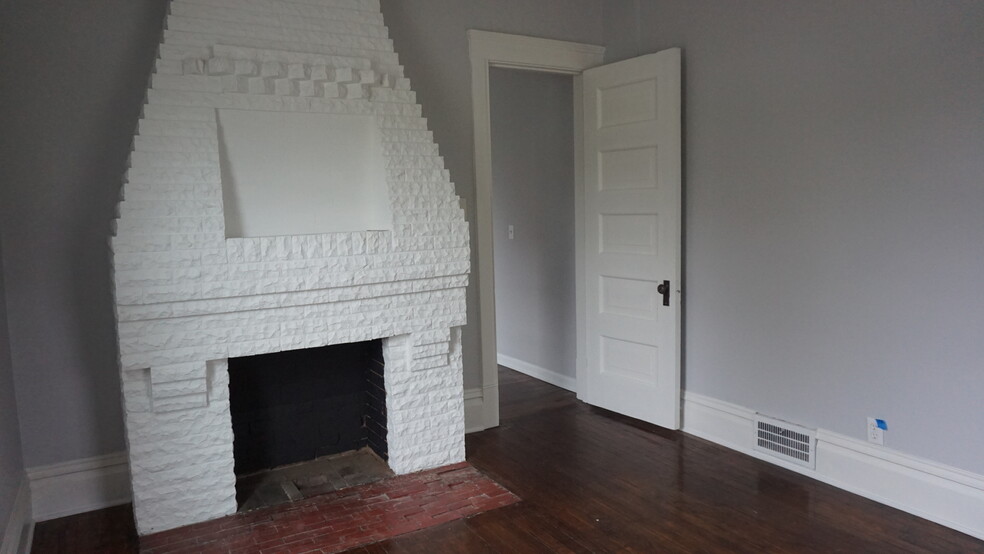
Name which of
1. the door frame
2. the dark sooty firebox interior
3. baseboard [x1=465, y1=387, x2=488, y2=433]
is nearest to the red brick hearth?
the dark sooty firebox interior

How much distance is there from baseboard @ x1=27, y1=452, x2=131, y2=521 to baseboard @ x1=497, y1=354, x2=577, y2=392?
2893mm

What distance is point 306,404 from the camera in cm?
365

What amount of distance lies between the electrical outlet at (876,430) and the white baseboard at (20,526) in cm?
356

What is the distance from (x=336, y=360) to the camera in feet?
12.2

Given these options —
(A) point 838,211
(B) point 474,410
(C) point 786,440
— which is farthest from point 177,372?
(A) point 838,211

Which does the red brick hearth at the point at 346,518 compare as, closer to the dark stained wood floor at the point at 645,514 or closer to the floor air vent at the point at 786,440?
the dark stained wood floor at the point at 645,514

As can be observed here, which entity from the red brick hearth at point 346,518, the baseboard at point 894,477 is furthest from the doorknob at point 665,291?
the red brick hearth at point 346,518

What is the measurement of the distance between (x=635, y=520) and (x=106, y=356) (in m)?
2.53

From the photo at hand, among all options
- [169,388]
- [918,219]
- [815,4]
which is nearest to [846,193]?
[918,219]

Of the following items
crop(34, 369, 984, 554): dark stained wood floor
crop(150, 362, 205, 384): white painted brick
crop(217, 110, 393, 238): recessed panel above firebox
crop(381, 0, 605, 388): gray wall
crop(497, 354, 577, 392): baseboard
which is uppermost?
crop(381, 0, 605, 388): gray wall

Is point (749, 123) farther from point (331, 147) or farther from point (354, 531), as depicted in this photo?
point (354, 531)

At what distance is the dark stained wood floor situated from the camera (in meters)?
2.80

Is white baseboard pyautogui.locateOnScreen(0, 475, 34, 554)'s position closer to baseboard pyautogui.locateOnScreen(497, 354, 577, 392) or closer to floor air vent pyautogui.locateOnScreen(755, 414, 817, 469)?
baseboard pyautogui.locateOnScreen(497, 354, 577, 392)

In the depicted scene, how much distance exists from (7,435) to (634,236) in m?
3.27
